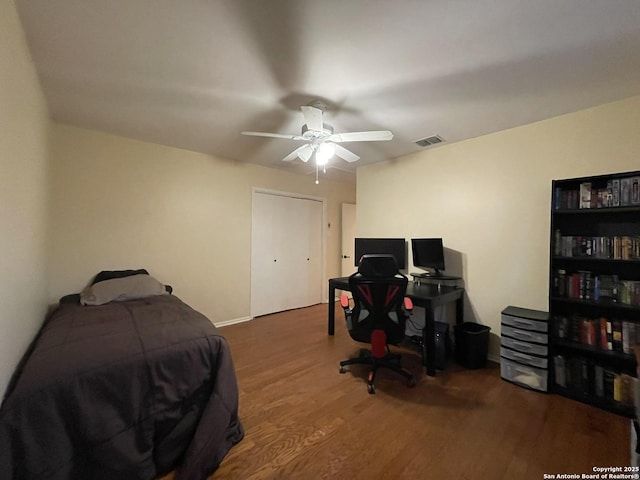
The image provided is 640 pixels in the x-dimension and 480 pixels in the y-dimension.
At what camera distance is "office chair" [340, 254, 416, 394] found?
230 cm

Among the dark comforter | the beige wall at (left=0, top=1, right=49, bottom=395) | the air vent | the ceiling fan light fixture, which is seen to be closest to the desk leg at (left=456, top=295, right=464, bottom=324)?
the air vent

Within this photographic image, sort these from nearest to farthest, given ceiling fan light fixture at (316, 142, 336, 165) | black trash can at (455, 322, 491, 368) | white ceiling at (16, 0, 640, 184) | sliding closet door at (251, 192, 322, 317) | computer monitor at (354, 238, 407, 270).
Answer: white ceiling at (16, 0, 640, 184), ceiling fan light fixture at (316, 142, 336, 165), black trash can at (455, 322, 491, 368), computer monitor at (354, 238, 407, 270), sliding closet door at (251, 192, 322, 317)

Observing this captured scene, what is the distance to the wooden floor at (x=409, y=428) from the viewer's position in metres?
1.50

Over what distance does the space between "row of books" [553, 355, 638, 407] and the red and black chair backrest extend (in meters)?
1.35

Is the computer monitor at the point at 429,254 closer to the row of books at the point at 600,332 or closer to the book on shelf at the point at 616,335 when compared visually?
the row of books at the point at 600,332

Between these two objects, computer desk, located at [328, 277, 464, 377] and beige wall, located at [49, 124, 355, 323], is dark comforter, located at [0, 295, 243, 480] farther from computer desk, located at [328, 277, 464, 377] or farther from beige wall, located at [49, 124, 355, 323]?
computer desk, located at [328, 277, 464, 377]

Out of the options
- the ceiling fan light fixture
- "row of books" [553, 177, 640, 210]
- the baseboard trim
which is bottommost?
the baseboard trim

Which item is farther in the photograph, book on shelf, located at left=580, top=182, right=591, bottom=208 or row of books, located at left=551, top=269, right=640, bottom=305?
book on shelf, located at left=580, top=182, right=591, bottom=208

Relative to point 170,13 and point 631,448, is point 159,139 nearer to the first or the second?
point 170,13

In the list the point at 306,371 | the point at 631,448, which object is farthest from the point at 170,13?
the point at 631,448

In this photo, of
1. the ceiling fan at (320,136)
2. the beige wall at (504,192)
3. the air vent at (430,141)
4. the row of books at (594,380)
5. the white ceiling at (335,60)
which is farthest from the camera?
the air vent at (430,141)

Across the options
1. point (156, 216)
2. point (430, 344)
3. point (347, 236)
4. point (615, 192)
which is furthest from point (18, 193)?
point (347, 236)

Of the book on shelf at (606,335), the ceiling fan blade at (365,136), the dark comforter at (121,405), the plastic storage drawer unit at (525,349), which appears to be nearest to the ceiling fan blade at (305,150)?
the ceiling fan blade at (365,136)

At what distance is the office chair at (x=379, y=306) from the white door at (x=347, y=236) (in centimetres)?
312
